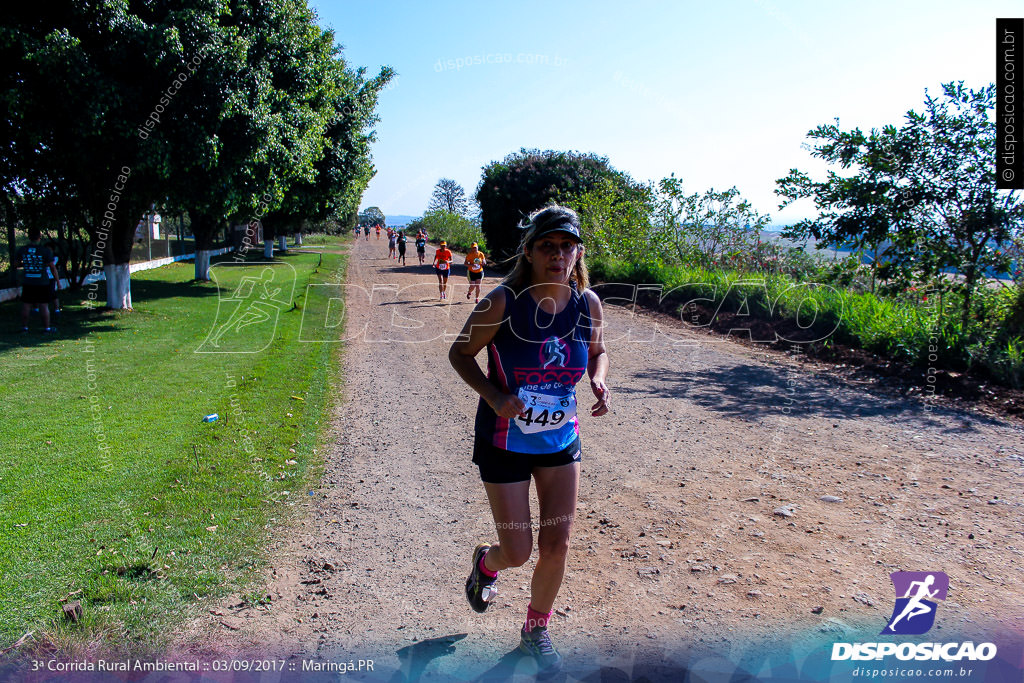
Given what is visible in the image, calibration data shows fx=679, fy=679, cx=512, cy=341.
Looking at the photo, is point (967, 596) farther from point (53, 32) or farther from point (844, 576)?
point (53, 32)

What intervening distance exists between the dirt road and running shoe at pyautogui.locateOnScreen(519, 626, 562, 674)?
11 centimetres

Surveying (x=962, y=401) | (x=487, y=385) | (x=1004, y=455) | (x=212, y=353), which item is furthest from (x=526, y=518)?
(x=212, y=353)

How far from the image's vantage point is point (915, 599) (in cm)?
360

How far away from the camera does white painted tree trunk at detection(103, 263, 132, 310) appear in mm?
15289

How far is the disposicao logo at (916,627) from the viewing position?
3158 millimetres

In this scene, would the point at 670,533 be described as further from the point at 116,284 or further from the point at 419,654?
the point at 116,284

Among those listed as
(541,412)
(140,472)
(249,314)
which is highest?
(541,412)

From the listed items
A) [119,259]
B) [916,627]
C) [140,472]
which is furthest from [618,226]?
[916,627]

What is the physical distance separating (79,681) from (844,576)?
3867 millimetres

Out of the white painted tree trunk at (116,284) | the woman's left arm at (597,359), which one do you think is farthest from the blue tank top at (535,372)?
the white painted tree trunk at (116,284)

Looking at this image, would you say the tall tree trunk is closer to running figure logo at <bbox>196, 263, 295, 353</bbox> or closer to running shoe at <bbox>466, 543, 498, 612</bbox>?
running figure logo at <bbox>196, 263, 295, 353</bbox>

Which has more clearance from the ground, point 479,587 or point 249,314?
point 249,314

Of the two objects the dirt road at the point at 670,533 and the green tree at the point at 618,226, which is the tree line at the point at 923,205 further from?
the green tree at the point at 618,226

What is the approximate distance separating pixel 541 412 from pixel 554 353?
0.27 metres
